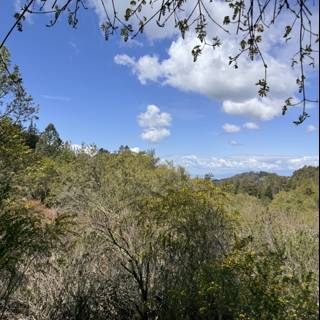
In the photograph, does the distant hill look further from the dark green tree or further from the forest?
the dark green tree

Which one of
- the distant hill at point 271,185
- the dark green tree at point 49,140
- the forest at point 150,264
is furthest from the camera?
the dark green tree at point 49,140

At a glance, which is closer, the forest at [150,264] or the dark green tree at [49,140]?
the forest at [150,264]

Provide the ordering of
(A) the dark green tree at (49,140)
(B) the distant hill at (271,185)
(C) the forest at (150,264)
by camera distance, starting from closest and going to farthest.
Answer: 1. (C) the forest at (150,264)
2. (B) the distant hill at (271,185)
3. (A) the dark green tree at (49,140)

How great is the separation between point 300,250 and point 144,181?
18.0 m

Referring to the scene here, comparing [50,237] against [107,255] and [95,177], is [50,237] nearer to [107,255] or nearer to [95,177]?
[107,255]

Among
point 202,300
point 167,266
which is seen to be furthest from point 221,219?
point 202,300

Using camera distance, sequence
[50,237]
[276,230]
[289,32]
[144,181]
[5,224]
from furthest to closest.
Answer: [144,181] < [276,230] < [50,237] < [5,224] < [289,32]

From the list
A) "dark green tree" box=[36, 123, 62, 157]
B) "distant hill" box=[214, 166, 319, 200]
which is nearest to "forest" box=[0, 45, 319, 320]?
"distant hill" box=[214, 166, 319, 200]

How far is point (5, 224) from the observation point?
6.30 meters

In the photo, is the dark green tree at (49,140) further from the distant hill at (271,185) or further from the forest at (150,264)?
the forest at (150,264)

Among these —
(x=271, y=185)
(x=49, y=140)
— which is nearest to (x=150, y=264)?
(x=271, y=185)

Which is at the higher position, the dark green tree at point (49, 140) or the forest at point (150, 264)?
the dark green tree at point (49, 140)

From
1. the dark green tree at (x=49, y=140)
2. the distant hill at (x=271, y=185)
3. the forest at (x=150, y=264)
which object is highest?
the dark green tree at (x=49, y=140)

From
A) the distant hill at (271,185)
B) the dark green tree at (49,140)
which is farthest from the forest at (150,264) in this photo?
the dark green tree at (49,140)
